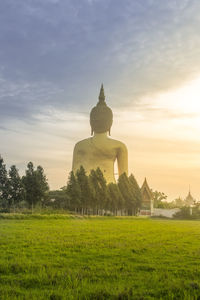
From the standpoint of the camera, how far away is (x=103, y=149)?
2367 inches

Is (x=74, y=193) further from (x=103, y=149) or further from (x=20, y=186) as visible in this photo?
(x=103, y=149)

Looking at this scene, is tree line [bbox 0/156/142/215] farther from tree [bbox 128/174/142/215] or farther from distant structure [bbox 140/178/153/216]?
distant structure [bbox 140/178/153/216]

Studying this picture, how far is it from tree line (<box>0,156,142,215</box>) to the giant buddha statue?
8.75m

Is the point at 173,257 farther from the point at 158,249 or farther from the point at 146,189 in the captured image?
the point at 146,189

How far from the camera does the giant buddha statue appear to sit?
6025 centimetres

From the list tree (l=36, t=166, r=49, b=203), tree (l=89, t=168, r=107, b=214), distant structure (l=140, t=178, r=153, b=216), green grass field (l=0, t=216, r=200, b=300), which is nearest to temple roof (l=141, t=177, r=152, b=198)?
distant structure (l=140, t=178, r=153, b=216)

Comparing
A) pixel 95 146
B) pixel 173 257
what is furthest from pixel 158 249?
pixel 95 146

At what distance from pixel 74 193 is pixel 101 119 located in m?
26.0

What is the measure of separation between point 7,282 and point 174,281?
9.15ft

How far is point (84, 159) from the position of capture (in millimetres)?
61469

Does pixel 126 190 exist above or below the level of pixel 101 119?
below

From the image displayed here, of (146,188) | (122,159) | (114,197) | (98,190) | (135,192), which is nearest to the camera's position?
(98,190)

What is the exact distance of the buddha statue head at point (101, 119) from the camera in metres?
60.2

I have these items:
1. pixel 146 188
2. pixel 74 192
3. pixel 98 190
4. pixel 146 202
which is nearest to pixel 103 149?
pixel 146 188
